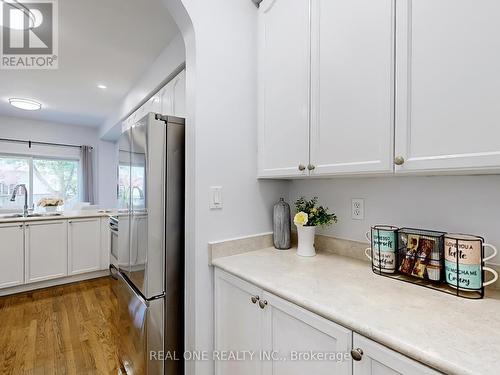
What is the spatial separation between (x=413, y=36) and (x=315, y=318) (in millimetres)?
1047

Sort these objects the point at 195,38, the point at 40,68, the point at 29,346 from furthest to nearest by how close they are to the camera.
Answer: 1. the point at 40,68
2. the point at 29,346
3. the point at 195,38

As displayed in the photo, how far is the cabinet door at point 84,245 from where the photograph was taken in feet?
10.8

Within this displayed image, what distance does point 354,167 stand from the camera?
43.1 inches

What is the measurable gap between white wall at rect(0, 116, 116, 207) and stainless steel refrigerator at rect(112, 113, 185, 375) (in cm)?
505

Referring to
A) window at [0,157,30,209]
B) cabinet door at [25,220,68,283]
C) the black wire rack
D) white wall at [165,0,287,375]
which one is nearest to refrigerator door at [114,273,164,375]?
white wall at [165,0,287,375]

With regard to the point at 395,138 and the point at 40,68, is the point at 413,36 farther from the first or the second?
the point at 40,68

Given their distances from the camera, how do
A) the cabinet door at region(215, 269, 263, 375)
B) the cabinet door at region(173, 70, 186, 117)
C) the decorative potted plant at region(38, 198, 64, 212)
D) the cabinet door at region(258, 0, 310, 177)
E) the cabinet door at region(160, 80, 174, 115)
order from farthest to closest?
the decorative potted plant at region(38, 198, 64, 212) → the cabinet door at region(160, 80, 174, 115) → the cabinet door at region(173, 70, 186, 117) → the cabinet door at region(258, 0, 310, 177) → the cabinet door at region(215, 269, 263, 375)

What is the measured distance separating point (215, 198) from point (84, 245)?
2.94m

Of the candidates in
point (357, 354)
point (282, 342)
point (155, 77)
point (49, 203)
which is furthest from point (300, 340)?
point (49, 203)

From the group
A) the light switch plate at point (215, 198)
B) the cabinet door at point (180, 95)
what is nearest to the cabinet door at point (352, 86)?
the light switch plate at point (215, 198)

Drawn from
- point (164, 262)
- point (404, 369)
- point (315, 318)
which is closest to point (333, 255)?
point (315, 318)

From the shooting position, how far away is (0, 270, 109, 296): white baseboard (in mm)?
2980

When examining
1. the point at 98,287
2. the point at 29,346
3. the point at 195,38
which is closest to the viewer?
the point at 195,38

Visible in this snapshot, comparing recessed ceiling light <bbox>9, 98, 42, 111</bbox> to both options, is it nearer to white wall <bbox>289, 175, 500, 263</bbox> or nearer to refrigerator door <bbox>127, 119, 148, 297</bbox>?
refrigerator door <bbox>127, 119, 148, 297</bbox>
